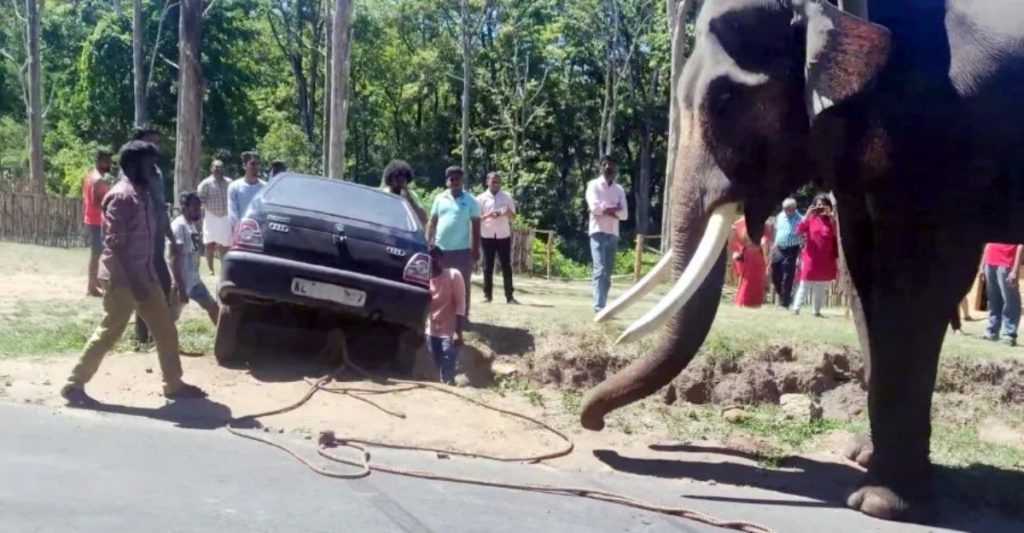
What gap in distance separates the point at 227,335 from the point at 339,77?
7181 mm

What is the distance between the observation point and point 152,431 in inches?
294

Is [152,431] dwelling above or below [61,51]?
below

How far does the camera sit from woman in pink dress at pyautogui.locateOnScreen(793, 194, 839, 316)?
594 inches

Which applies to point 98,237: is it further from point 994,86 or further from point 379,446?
point 994,86

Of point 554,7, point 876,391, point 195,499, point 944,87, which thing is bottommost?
point 195,499

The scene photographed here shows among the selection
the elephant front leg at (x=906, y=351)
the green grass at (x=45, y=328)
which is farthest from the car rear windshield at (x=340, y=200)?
the elephant front leg at (x=906, y=351)

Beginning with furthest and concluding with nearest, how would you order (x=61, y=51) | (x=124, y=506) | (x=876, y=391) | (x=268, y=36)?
1. (x=268, y=36)
2. (x=61, y=51)
3. (x=876, y=391)
4. (x=124, y=506)

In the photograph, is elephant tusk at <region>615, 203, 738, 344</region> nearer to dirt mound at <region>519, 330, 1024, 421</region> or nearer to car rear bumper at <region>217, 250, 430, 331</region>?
car rear bumper at <region>217, 250, 430, 331</region>

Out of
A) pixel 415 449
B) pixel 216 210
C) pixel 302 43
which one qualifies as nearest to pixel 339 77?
pixel 216 210

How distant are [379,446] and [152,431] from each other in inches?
56.9

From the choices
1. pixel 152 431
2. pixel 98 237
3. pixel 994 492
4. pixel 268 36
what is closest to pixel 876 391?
pixel 994 492

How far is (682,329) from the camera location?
6594mm

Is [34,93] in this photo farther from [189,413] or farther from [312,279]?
[189,413]

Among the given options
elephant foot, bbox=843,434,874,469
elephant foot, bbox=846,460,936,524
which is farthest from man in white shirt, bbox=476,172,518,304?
elephant foot, bbox=846,460,936,524
